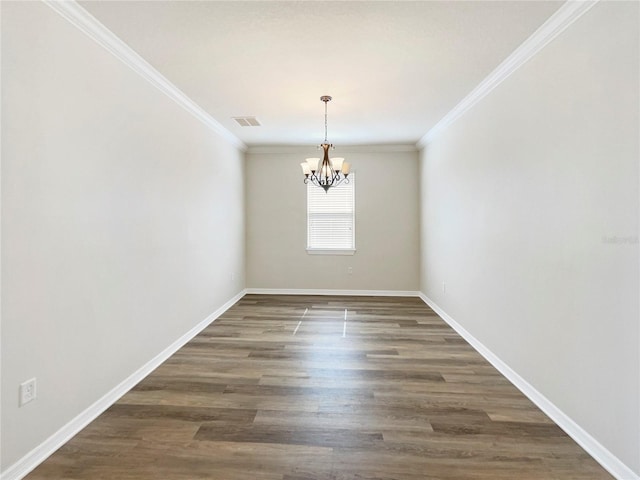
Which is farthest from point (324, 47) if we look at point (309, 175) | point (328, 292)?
point (328, 292)

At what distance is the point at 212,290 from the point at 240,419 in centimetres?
253

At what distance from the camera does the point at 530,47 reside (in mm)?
2461

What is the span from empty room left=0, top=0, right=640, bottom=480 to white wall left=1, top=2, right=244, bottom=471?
1cm

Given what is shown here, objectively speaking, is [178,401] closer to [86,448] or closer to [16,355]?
[86,448]

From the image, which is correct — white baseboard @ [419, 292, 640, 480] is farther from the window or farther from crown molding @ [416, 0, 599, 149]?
the window

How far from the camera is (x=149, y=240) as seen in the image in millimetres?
2953

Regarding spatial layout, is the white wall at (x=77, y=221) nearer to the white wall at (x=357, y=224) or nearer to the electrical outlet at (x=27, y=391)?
the electrical outlet at (x=27, y=391)

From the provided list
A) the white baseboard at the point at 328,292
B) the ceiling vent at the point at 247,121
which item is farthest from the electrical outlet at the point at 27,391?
the white baseboard at the point at 328,292

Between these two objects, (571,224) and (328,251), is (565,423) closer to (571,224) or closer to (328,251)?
(571,224)

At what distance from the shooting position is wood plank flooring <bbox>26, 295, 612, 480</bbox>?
1810 millimetres

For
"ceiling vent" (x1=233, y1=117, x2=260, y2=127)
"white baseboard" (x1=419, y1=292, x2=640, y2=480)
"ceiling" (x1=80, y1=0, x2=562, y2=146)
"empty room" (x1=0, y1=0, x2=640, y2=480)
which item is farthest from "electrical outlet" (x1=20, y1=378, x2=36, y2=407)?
"ceiling vent" (x1=233, y1=117, x2=260, y2=127)

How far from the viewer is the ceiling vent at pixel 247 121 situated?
4.31m

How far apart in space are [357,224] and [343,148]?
1.34 metres

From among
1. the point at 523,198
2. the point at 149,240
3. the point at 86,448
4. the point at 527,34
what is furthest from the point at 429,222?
the point at 86,448
